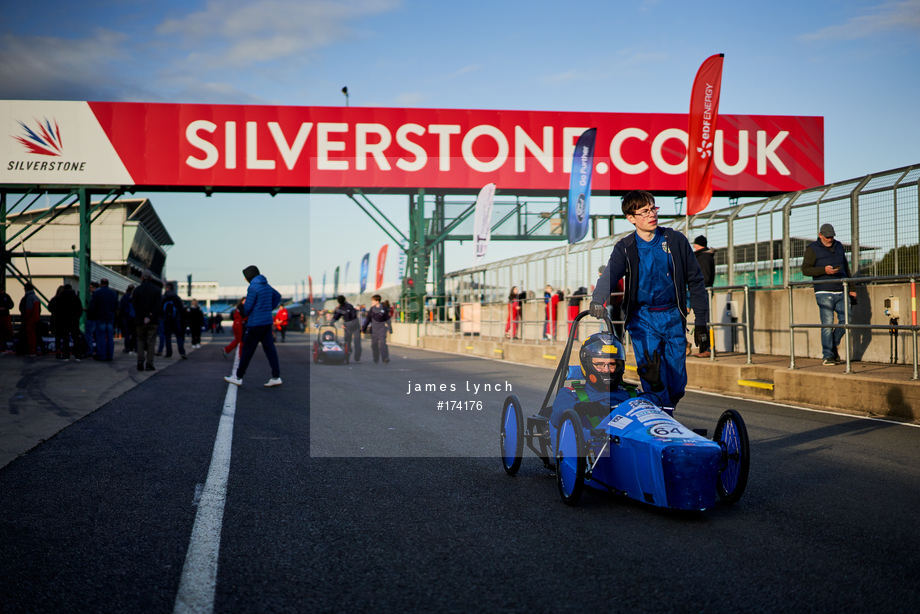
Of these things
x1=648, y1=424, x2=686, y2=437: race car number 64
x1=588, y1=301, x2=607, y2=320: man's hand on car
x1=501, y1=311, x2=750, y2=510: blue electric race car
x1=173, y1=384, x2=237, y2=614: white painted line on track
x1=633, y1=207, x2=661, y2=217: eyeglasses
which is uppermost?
x1=633, y1=207, x2=661, y2=217: eyeglasses

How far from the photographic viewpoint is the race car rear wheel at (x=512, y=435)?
515 centimetres

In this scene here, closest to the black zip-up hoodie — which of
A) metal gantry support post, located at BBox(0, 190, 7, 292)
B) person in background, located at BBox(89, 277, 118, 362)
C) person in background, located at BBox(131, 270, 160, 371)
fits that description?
person in background, located at BBox(131, 270, 160, 371)

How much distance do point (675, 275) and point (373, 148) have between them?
2206 cm

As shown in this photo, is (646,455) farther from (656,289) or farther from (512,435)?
(512,435)

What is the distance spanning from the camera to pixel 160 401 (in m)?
9.69

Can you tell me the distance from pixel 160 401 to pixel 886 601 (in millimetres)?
8582

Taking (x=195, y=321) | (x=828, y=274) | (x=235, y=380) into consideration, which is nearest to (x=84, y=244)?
(x=195, y=321)

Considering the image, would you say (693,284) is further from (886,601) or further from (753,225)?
(753,225)

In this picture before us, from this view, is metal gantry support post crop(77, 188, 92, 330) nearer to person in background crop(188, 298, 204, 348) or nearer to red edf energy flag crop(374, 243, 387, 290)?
person in background crop(188, 298, 204, 348)

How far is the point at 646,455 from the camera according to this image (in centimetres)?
396

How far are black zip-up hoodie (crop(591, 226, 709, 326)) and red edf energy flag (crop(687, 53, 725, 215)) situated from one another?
27.0 feet

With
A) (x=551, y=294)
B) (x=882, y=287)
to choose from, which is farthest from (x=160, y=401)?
(x=551, y=294)

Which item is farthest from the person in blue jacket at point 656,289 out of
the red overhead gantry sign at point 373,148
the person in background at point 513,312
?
the red overhead gantry sign at point 373,148

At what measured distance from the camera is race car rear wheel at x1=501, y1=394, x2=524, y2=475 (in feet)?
16.9
